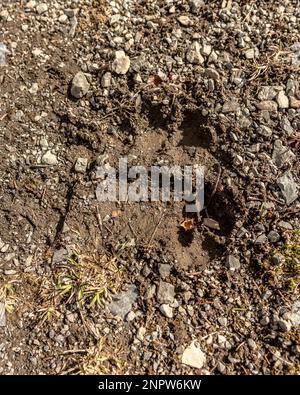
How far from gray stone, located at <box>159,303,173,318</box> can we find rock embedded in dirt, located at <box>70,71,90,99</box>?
2.11 meters

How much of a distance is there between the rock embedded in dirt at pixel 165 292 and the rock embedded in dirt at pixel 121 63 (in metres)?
2.03

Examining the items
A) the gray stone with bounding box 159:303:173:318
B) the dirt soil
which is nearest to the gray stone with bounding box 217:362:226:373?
the dirt soil

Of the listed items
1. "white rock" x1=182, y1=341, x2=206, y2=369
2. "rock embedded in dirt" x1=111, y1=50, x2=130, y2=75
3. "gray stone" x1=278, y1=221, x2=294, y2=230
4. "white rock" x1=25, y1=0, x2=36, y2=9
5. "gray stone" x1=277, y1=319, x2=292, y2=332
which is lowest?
"white rock" x1=182, y1=341, x2=206, y2=369

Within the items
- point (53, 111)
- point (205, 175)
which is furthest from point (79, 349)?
point (53, 111)

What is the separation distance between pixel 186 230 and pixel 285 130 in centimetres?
130

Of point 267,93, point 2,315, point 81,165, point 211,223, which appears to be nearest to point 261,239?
A: point 211,223

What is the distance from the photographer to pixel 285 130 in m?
4.00

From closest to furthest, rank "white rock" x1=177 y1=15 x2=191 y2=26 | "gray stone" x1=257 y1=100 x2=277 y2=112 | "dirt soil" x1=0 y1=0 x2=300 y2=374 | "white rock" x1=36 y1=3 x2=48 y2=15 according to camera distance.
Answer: "dirt soil" x1=0 y1=0 x2=300 y2=374 < "gray stone" x1=257 y1=100 x2=277 y2=112 < "white rock" x1=177 y1=15 x2=191 y2=26 < "white rock" x1=36 y1=3 x2=48 y2=15

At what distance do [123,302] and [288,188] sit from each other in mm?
1772

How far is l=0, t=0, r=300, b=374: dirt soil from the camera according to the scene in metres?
3.65

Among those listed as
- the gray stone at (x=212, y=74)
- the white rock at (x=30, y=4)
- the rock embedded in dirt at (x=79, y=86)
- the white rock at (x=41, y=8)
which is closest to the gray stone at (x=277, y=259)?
the gray stone at (x=212, y=74)

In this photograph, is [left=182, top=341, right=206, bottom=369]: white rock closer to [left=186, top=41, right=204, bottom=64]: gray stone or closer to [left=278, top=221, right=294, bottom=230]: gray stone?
[left=278, top=221, right=294, bottom=230]: gray stone
